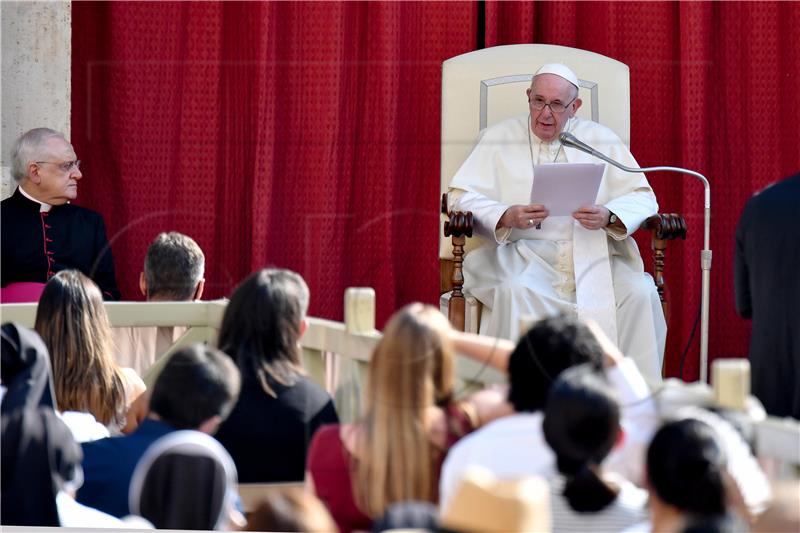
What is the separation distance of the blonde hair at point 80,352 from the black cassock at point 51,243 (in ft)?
1.13

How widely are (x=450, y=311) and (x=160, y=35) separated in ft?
5.88

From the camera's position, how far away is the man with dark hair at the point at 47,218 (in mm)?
4453

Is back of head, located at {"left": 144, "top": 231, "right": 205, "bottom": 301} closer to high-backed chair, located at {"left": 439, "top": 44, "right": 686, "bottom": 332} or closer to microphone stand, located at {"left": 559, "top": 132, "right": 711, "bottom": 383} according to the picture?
high-backed chair, located at {"left": 439, "top": 44, "right": 686, "bottom": 332}

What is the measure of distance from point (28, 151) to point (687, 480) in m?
2.72

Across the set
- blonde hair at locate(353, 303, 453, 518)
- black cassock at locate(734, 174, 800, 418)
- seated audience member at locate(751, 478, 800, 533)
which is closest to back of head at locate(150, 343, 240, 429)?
blonde hair at locate(353, 303, 453, 518)

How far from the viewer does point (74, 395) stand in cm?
372

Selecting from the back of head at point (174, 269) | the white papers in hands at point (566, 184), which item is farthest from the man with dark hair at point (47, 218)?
the white papers in hands at point (566, 184)

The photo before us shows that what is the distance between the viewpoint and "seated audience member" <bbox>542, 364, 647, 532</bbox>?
2.93m

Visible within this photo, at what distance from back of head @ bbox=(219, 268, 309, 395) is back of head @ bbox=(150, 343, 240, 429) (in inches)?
2.3

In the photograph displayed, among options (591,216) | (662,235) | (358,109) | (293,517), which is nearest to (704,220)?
(662,235)

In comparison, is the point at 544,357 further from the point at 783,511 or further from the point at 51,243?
the point at 51,243

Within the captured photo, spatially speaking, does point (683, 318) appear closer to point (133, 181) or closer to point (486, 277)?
point (486, 277)

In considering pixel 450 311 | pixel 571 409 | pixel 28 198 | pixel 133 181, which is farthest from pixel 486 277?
pixel 571 409

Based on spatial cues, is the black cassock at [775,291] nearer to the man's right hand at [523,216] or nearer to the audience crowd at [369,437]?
the audience crowd at [369,437]
